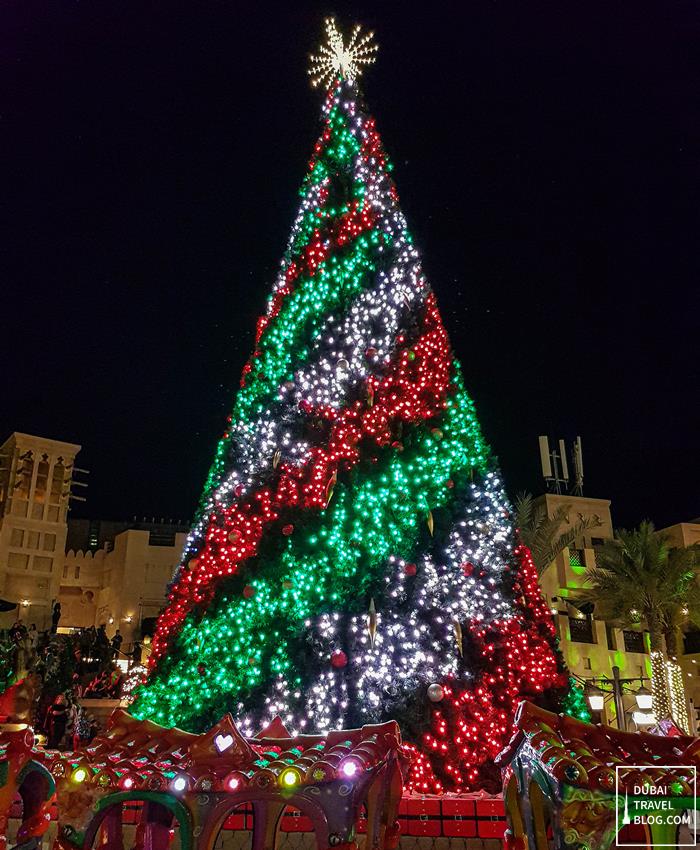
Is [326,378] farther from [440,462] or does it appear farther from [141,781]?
[141,781]

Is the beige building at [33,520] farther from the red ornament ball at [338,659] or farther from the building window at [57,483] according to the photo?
the red ornament ball at [338,659]

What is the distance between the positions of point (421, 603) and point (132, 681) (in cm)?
1125

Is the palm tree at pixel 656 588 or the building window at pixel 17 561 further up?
the building window at pixel 17 561

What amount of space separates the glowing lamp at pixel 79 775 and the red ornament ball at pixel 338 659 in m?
4.27

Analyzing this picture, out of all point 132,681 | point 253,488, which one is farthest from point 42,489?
point 253,488

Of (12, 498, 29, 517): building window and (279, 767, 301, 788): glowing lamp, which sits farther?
(12, 498, 29, 517): building window

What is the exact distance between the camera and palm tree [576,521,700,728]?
20.4 m

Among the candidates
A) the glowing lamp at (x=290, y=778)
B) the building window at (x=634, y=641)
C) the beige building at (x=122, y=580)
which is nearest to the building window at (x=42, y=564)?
the beige building at (x=122, y=580)

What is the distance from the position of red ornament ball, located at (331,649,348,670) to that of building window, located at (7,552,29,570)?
34.6 m

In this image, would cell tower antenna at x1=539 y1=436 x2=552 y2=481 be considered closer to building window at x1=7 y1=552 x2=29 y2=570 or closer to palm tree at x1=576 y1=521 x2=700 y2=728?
palm tree at x1=576 y1=521 x2=700 y2=728

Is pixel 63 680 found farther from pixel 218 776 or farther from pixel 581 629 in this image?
pixel 581 629

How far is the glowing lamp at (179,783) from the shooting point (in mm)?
3945

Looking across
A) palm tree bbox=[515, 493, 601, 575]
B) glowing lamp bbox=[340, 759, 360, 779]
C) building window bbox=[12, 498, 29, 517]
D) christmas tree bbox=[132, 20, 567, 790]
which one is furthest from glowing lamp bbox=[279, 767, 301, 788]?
building window bbox=[12, 498, 29, 517]

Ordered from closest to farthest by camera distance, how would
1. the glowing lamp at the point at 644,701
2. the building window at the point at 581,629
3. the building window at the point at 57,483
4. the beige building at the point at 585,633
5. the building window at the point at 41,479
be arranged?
the glowing lamp at the point at 644,701 < the beige building at the point at 585,633 < the building window at the point at 581,629 < the building window at the point at 41,479 < the building window at the point at 57,483
